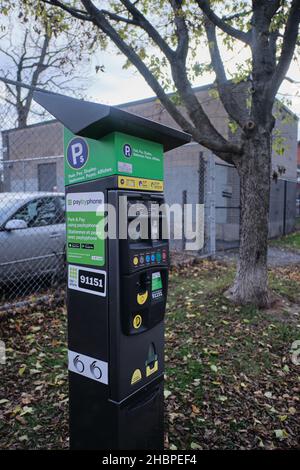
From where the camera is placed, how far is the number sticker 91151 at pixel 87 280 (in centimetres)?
187

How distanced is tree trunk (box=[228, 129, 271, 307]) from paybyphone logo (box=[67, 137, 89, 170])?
3.11 m

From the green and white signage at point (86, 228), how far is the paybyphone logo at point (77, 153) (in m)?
0.17

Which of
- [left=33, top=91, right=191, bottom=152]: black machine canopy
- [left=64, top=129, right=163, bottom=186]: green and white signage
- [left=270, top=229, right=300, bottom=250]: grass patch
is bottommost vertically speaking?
[left=270, top=229, right=300, bottom=250]: grass patch

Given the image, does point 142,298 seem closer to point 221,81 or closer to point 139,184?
point 139,184

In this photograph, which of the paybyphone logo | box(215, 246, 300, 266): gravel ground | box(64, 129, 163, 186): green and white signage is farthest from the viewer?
box(215, 246, 300, 266): gravel ground

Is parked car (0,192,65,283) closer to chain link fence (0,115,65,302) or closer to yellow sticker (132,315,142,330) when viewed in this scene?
chain link fence (0,115,65,302)

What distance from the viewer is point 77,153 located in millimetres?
1940

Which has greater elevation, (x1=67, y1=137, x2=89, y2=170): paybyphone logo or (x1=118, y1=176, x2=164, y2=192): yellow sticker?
(x1=67, y1=137, x2=89, y2=170): paybyphone logo

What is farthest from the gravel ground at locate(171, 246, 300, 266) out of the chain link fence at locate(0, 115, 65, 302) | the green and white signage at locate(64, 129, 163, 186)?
the green and white signage at locate(64, 129, 163, 186)

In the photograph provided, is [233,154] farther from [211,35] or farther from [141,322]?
[141,322]

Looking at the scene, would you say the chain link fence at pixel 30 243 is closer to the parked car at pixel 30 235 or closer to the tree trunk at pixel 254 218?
the parked car at pixel 30 235

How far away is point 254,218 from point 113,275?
3.18 m

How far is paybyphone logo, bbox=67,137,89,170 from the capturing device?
1.90 m
